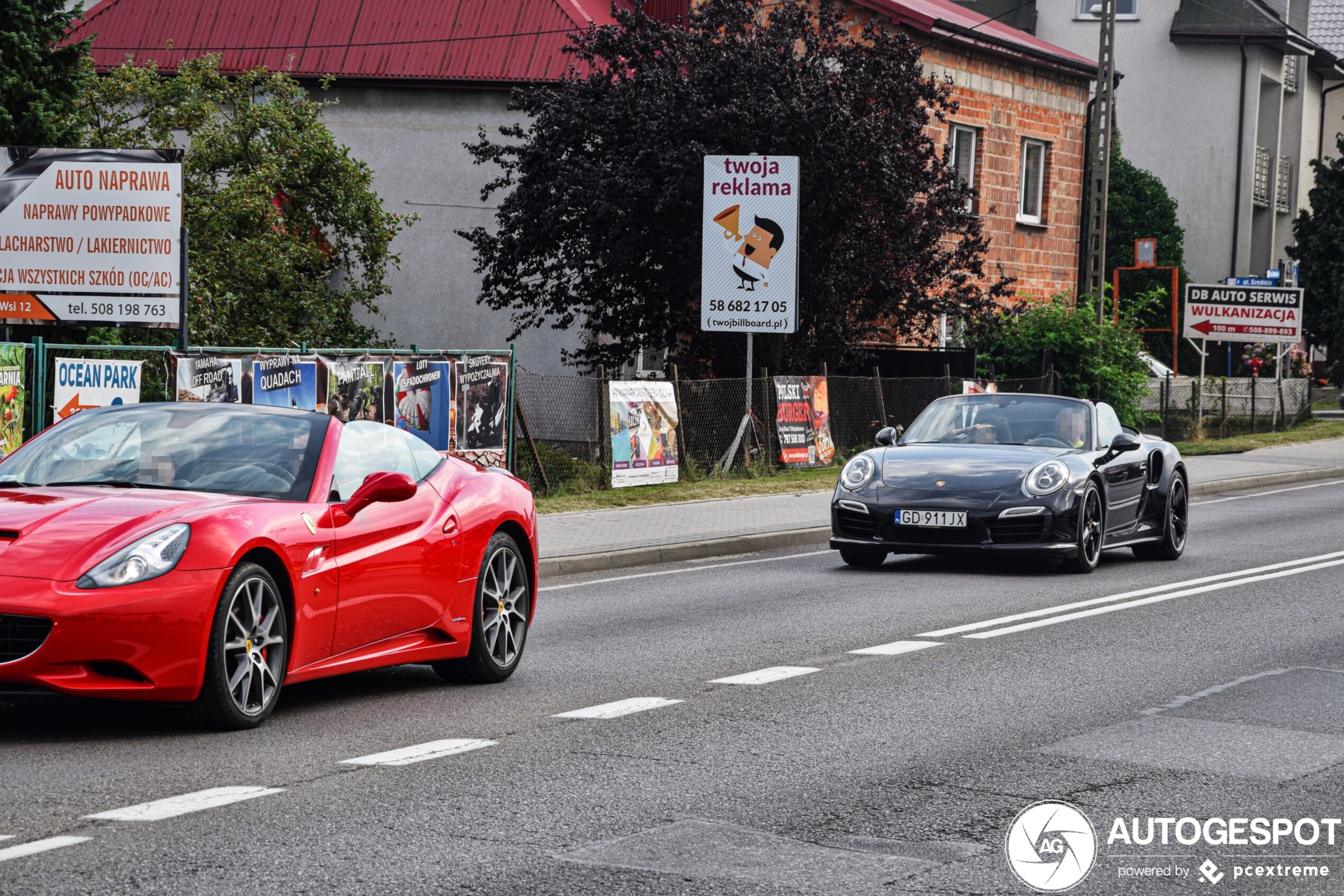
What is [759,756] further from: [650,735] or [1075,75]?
[1075,75]

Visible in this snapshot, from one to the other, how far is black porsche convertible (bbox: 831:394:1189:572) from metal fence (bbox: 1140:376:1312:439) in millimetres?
20593

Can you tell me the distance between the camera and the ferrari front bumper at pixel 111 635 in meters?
6.53

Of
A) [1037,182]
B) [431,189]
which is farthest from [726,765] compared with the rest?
[1037,182]

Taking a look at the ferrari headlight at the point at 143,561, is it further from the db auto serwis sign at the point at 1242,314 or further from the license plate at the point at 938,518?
the db auto serwis sign at the point at 1242,314

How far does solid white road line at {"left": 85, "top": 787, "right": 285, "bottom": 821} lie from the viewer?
18.4ft

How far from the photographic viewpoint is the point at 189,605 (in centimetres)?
673

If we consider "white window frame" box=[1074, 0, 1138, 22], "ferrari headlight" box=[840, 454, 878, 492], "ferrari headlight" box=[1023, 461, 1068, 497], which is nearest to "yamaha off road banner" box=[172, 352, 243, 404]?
"ferrari headlight" box=[840, 454, 878, 492]

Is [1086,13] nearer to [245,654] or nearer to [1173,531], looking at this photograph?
[1173,531]

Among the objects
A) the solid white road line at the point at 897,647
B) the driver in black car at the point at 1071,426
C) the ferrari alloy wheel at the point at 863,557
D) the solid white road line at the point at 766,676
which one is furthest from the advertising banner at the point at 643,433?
the solid white road line at the point at 766,676

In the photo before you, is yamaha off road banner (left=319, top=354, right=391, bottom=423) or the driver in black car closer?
the driver in black car

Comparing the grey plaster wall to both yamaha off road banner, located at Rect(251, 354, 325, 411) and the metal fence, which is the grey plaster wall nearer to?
the metal fence

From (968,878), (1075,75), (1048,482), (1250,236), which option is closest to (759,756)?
(968,878)

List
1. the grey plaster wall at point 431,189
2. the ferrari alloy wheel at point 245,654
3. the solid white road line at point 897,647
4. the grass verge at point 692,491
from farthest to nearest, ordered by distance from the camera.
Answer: the grey plaster wall at point 431,189 → the grass verge at point 692,491 → the solid white road line at point 897,647 → the ferrari alloy wheel at point 245,654

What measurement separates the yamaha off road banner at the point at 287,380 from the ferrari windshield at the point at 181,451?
29.4 feet
